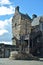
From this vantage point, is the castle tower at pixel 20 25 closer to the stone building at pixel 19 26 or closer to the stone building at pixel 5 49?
the stone building at pixel 19 26

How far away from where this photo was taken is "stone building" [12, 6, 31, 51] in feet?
303

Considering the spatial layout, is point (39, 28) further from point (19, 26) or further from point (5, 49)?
point (5, 49)

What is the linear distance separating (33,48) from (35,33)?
520cm

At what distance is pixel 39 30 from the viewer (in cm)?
8331

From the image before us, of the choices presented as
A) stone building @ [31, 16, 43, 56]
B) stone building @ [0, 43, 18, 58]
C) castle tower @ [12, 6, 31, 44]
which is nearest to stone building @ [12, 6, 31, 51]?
castle tower @ [12, 6, 31, 44]

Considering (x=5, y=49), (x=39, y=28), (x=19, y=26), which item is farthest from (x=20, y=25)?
(x=5, y=49)

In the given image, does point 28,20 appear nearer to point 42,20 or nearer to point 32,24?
point 32,24

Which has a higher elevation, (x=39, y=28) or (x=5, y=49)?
(x=39, y=28)

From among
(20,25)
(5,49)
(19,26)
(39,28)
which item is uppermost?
(20,25)

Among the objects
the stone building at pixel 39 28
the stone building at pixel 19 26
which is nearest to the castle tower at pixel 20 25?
the stone building at pixel 19 26

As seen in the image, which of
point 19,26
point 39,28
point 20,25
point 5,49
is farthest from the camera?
point 19,26

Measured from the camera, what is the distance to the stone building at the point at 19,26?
9250 cm

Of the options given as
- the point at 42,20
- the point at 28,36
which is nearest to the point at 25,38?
the point at 28,36

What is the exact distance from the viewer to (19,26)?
319 ft
